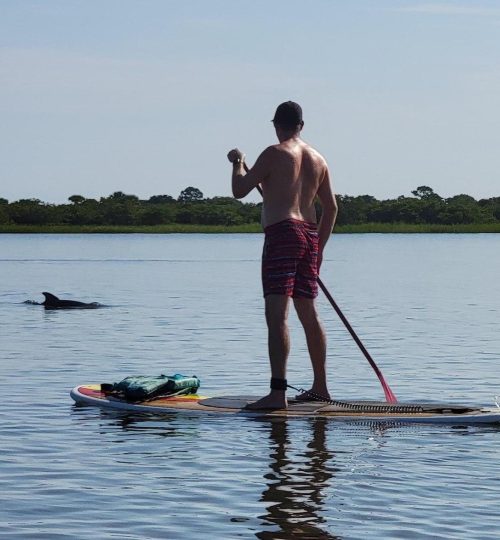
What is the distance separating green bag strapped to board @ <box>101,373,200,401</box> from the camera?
41.9ft

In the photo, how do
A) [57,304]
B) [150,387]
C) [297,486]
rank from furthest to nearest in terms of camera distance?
[57,304] → [150,387] → [297,486]

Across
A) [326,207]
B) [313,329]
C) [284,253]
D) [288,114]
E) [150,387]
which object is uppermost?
[288,114]

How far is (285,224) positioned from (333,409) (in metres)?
1.75

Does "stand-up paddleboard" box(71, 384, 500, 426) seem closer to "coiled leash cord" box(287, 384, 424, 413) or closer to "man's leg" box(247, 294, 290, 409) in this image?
"coiled leash cord" box(287, 384, 424, 413)

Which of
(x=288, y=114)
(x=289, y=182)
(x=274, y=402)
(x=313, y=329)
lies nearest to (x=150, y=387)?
(x=274, y=402)

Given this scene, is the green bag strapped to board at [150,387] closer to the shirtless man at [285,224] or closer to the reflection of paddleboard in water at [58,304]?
the shirtless man at [285,224]

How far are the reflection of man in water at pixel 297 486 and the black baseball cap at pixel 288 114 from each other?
2639 mm

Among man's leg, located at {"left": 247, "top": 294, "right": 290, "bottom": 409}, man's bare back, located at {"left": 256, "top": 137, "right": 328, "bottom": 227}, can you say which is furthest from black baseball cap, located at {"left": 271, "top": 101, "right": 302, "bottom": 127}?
man's leg, located at {"left": 247, "top": 294, "right": 290, "bottom": 409}

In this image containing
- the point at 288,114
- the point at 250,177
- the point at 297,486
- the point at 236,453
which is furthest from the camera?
the point at 288,114

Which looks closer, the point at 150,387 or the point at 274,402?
the point at 274,402

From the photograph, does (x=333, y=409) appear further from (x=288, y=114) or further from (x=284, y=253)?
(x=288, y=114)

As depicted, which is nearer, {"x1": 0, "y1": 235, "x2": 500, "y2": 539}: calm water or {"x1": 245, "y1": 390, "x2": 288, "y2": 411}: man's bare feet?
{"x1": 0, "y1": 235, "x2": 500, "y2": 539}: calm water

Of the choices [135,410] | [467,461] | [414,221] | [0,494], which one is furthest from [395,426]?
[414,221]

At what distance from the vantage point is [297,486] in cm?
952
